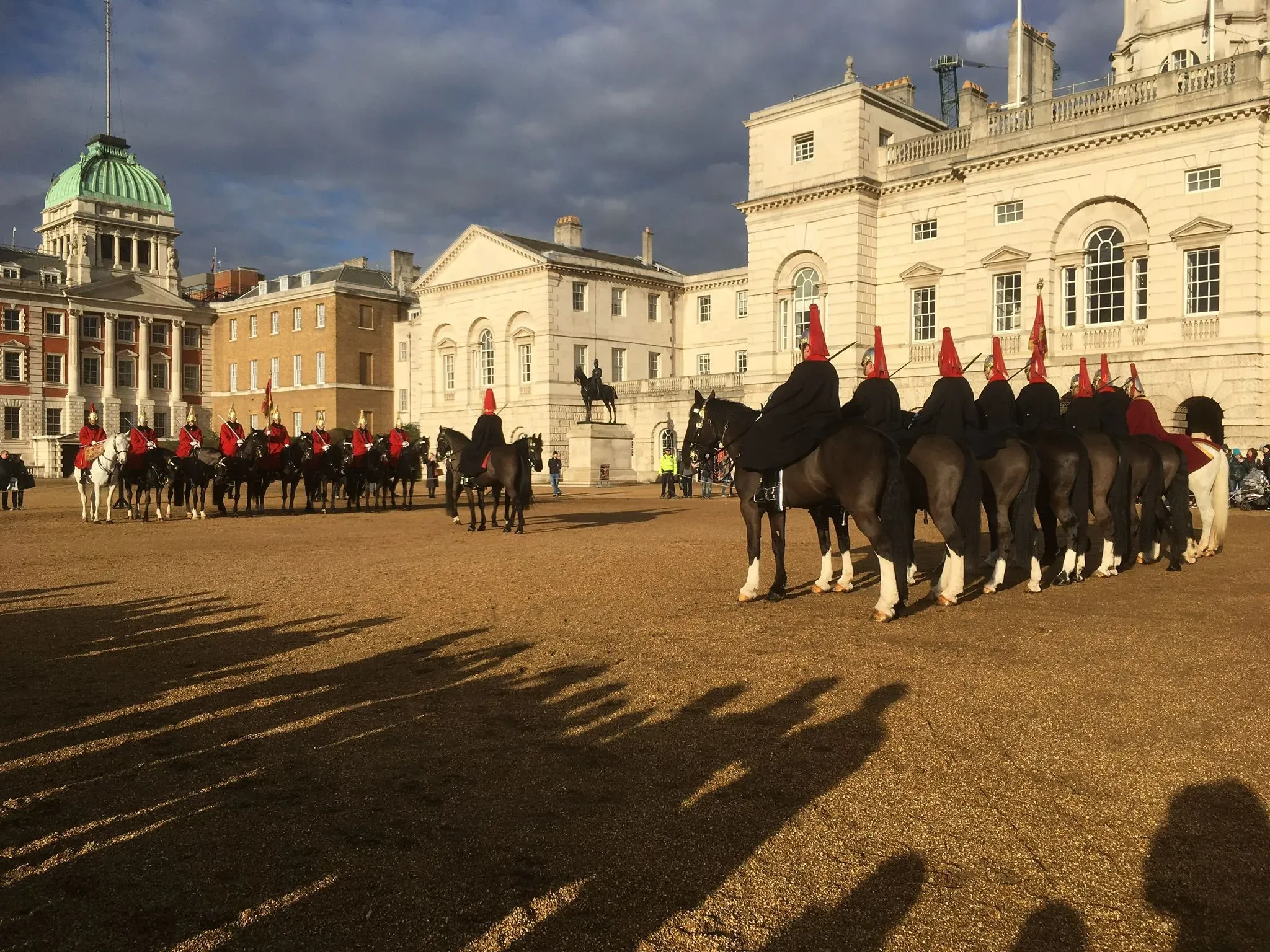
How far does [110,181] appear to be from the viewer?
3354 inches

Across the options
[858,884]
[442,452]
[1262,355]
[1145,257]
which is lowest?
[858,884]

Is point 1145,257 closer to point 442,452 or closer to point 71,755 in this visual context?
point 442,452

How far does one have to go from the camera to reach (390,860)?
4.21m

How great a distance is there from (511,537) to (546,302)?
38.6 metres

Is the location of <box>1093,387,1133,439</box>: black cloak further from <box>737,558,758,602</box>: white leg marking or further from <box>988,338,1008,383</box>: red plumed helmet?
<box>737,558,758,602</box>: white leg marking

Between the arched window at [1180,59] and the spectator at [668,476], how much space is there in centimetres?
2443

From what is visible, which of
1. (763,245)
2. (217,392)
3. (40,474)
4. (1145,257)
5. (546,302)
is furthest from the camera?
(217,392)

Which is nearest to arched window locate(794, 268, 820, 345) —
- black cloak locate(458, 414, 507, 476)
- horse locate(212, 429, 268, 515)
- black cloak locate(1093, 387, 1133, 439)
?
horse locate(212, 429, 268, 515)

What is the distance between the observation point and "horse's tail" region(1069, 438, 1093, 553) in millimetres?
12391

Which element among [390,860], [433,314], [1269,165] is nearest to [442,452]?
[390,860]

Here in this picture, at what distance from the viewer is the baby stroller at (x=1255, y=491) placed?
2716cm

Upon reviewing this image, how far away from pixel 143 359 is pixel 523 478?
6857 cm

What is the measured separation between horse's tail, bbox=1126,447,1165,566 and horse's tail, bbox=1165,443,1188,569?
0.62 ft

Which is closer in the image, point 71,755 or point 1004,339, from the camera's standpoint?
point 71,755
